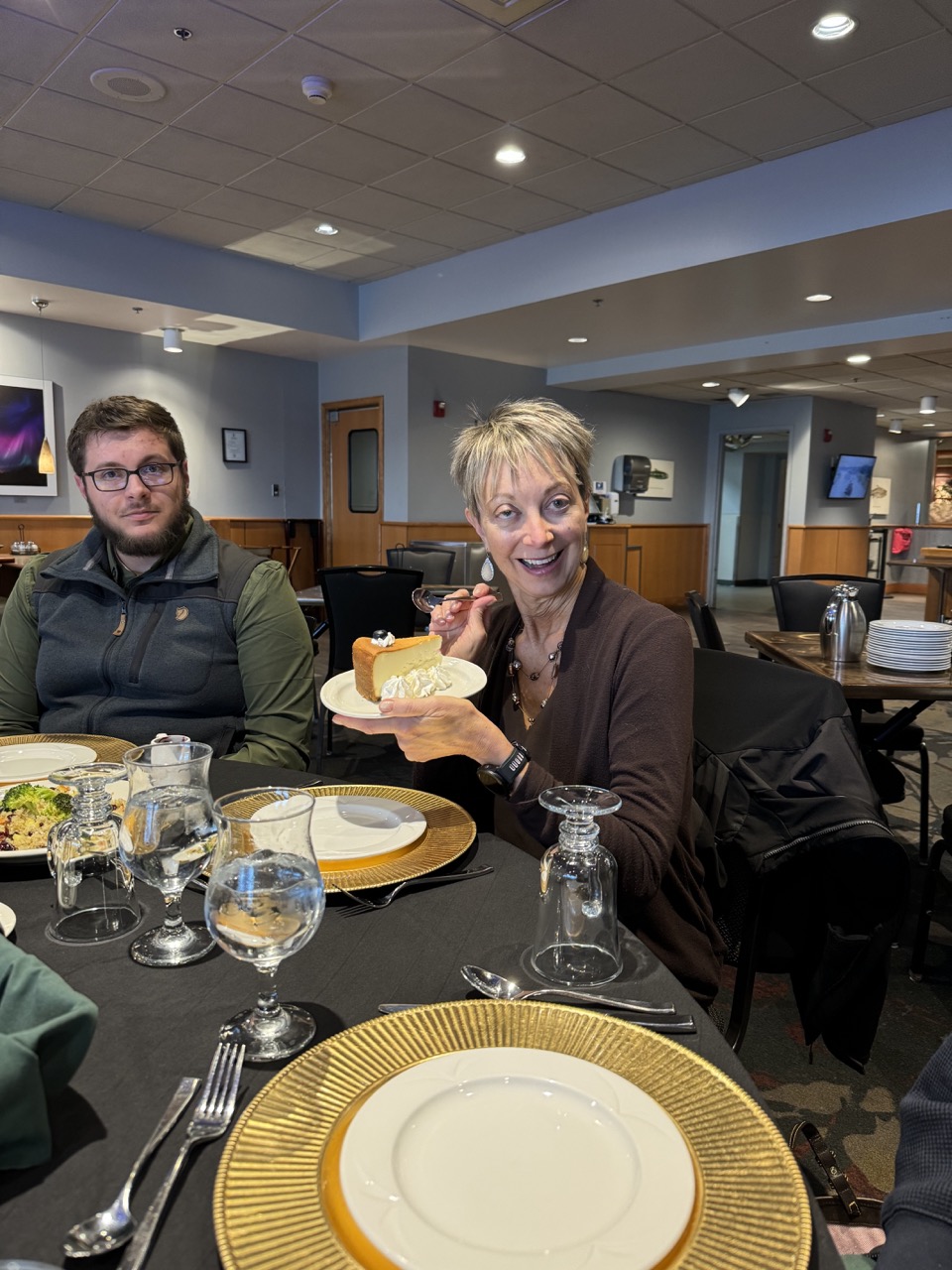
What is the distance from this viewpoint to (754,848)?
1.36 m

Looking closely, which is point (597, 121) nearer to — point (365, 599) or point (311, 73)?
point (311, 73)

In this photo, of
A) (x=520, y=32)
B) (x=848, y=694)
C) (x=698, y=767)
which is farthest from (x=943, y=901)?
(x=520, y=32)

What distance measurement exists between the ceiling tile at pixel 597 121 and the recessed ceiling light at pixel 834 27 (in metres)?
0.96

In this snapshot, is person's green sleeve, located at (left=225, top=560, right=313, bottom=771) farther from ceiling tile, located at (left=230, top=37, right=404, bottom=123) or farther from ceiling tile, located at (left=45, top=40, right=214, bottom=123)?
ceiling tile, located at (left=45, top=40, right=214, bottom=123)

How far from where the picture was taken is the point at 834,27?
3695 millimetres

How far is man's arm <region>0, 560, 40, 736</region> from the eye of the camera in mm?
2018

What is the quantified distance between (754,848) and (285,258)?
24.3ft

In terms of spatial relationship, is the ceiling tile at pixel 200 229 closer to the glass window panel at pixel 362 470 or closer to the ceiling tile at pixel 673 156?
the glass window panel at pixel 362 470

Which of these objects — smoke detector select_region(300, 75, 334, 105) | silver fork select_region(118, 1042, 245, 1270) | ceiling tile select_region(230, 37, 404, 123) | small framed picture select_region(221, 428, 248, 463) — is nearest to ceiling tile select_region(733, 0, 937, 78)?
ceiling tile select_region(230, 37, 404, 123)

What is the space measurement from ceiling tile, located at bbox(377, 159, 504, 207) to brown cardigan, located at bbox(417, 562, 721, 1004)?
467 centimetres

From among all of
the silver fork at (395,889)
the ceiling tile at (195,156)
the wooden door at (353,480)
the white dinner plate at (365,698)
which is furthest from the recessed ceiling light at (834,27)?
the wooden door at (353,480)

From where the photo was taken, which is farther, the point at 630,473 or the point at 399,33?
the point at 630,473

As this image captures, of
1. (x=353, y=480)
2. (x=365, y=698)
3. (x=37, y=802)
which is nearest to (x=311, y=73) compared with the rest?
(x=365, y=698)

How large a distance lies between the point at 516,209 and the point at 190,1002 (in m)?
6.30
